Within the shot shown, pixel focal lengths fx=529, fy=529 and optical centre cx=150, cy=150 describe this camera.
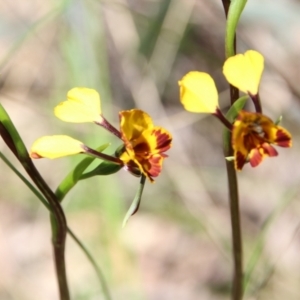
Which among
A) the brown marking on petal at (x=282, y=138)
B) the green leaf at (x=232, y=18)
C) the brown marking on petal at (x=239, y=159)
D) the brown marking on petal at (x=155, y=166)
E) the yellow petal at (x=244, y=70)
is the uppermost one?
the green leaf at (x=232, y=18)

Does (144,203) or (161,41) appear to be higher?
(161,41)

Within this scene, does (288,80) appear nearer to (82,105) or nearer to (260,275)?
(260,275)

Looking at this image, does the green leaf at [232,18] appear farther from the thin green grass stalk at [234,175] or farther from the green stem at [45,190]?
the green stem at [45,190]

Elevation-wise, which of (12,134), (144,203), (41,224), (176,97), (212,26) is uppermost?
(12,134)

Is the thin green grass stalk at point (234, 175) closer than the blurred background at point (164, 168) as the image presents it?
Yes

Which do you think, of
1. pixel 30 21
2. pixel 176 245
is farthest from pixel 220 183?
pixel 30 21

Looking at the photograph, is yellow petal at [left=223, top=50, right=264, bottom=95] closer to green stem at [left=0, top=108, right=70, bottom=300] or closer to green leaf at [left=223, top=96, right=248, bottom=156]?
green leaf at [left=223, top=96, right=248, bottom=156]

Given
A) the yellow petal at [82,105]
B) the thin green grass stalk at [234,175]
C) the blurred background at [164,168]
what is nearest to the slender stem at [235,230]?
the thin green grass stalk at [234,175]
